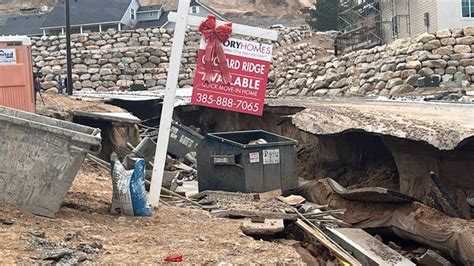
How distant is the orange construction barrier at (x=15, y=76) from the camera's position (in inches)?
363

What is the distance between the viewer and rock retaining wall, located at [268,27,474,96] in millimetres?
23516

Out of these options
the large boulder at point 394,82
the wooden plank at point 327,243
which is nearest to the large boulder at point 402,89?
the large boulder at point 394,82

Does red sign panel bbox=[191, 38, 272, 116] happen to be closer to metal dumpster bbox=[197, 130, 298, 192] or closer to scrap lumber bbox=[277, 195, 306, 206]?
scrap lumber bbox=[277, 195, 306, 206]

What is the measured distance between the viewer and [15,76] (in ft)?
30.5

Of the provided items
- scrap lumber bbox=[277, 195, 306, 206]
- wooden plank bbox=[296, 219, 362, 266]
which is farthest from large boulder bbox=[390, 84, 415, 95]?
wooden plank bbox=[296, 219, 362, 266]

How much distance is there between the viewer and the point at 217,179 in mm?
9414

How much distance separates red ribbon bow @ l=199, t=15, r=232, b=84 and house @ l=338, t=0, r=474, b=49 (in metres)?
25.5

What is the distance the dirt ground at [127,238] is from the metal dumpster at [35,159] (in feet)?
0.46

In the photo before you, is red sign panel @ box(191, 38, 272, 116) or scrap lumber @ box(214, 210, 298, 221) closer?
scrap lumber @ box(214, 210, 298, 221)

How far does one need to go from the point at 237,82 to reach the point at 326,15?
141ft

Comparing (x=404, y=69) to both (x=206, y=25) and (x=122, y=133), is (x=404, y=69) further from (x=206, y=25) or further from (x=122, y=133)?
(x=206, y=25)

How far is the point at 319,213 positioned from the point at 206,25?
239 cm

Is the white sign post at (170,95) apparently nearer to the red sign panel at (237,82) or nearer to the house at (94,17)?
the red sign panel at (237,82)

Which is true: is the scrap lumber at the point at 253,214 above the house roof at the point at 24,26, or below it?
below
